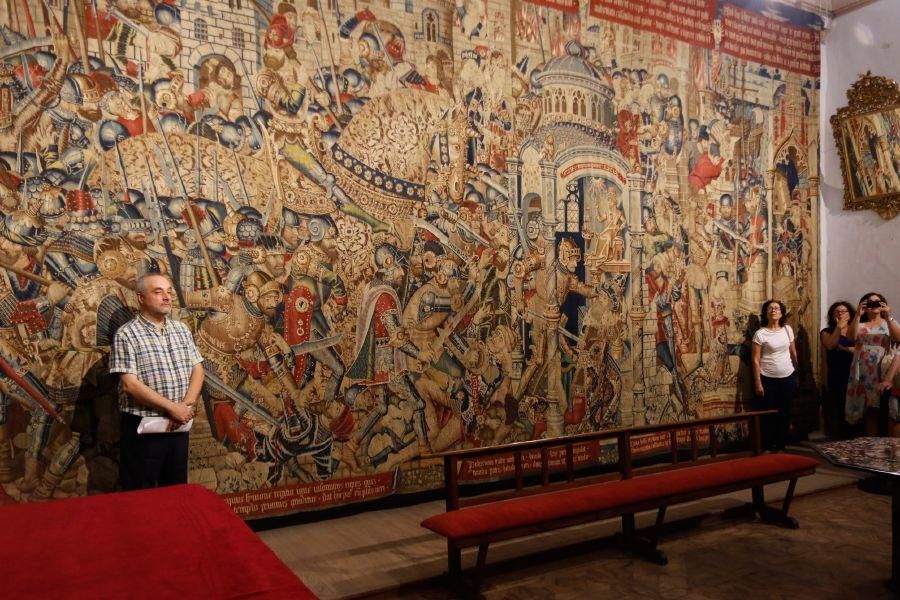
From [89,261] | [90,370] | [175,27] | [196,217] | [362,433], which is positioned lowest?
[362,433]

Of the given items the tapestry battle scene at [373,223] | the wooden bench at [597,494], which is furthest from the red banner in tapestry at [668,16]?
the wooden bench at [597,494]

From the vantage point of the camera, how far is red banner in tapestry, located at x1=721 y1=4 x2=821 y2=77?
26.8 ft

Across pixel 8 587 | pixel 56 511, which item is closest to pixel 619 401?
pixel 56 511

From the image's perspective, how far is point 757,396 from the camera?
8.15 meters

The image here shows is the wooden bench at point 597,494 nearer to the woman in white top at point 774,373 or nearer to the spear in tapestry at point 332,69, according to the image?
the woman in white top at point 774,373

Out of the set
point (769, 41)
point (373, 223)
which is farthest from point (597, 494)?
Result: point (769, 41)

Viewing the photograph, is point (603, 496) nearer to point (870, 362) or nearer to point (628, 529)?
point (628, 529)

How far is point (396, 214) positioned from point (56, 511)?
3629 mm

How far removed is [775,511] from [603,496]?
1945 millimetres

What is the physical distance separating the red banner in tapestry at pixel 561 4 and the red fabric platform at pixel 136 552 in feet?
18.5

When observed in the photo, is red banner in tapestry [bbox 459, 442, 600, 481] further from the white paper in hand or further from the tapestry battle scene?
the white paper in hand

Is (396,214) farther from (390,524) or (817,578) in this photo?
(817,578)

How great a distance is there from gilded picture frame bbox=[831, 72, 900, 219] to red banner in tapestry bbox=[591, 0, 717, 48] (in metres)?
2.16

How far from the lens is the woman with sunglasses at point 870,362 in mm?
7316
